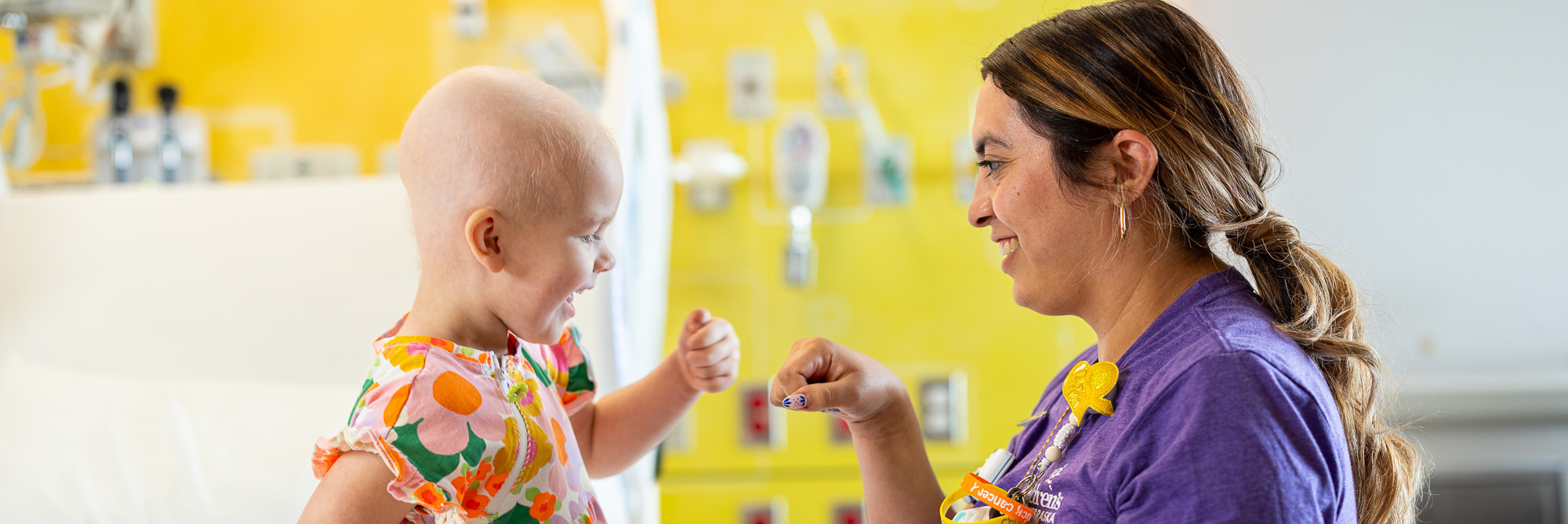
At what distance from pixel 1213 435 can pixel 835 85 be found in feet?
6.75

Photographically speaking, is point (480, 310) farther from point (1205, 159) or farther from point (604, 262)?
point (1205, 159)

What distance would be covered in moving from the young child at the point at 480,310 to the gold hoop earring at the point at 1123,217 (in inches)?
20.4

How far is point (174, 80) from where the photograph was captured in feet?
9.73

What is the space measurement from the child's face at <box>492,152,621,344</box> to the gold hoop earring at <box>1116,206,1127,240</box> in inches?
20.3

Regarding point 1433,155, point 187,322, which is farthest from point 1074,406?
point 1433,155

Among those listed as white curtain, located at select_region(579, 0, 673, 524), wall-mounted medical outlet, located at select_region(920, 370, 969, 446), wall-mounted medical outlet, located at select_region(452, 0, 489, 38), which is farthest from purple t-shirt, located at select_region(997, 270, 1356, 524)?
wall-mounted medical outlet, located at select_region(452, 0, 489, 38)

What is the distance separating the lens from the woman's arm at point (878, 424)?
1100 mm

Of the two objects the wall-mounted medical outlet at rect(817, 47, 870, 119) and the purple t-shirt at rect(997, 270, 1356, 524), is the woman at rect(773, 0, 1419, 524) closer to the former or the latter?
the purple t-shirt at rect(997, 270, 1356, 524)

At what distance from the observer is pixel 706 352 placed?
1182 mm

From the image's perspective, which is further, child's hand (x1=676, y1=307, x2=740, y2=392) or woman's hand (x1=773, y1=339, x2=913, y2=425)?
child's hand (x1=676, y1=307, x2=740, y2=392)

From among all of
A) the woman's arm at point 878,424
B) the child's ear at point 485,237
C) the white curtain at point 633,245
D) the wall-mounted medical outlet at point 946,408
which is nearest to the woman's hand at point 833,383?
the woman's arm at point 878,424

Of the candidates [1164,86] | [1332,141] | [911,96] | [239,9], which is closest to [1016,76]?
[1164,86]

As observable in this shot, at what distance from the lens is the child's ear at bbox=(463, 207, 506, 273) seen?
92 cm

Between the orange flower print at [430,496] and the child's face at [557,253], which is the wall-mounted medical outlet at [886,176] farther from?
the orange flower print at [430,496]
